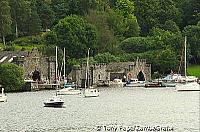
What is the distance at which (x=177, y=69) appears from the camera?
147625mm

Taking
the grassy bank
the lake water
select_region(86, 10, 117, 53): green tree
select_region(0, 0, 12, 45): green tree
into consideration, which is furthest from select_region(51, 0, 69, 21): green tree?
the lake water

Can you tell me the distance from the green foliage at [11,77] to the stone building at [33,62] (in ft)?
23.9

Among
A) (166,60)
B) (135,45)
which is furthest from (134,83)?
(135,45)

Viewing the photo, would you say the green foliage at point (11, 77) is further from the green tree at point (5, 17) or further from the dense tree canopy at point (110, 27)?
the green tree at point (5, 17)

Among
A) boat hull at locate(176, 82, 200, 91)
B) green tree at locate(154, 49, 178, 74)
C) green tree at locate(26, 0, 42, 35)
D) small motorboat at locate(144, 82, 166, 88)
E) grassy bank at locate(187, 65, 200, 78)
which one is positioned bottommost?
boat hull at locate(176, 82, 200, 91)

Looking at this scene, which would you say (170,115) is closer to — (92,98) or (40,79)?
(92,98)

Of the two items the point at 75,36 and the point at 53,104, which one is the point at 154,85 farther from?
the point at 53,104

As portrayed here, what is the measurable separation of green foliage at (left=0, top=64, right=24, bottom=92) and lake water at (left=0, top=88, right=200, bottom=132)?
1057cm

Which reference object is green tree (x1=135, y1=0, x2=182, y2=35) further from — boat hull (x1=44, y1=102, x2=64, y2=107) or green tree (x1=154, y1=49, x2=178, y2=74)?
boat hull (x1=44, y1=102, x2=64, y2=107)

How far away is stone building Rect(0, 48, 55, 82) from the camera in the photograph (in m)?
129

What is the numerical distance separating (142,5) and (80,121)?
101845 millimetres

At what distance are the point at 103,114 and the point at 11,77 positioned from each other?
41.3 m

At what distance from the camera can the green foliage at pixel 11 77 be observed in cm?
11874

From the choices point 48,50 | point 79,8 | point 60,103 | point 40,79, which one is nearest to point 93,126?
point 60,103
